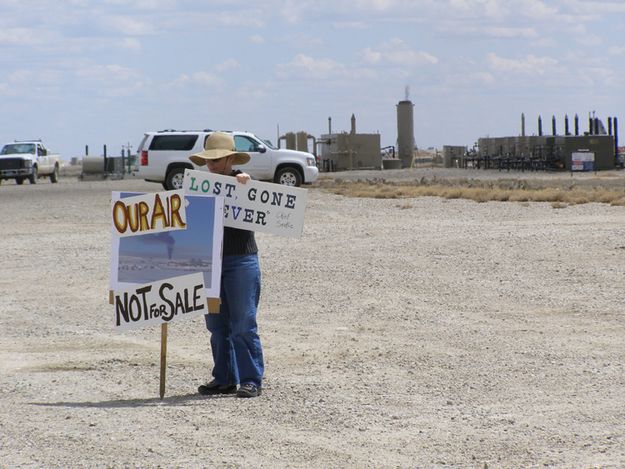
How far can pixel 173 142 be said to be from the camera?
33.6 meters

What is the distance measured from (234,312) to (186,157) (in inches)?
952

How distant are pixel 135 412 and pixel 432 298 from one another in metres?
6.59

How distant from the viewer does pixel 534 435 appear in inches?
308

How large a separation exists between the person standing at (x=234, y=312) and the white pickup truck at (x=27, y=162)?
42456 millimetres

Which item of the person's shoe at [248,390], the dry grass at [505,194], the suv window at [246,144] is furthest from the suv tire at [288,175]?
the person's shoe at [248,390]

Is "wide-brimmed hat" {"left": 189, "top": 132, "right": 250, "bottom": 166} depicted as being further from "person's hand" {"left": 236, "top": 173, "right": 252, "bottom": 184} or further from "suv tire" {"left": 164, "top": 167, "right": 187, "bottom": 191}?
"suv tire" {"left": 164, "top": 167, "right": 187, "bottom": 191}

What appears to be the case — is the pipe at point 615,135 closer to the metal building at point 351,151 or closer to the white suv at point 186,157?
the metal building at point 351,151

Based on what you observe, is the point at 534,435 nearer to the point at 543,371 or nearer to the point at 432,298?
the point at 543,371

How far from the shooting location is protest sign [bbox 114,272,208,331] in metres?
9.11

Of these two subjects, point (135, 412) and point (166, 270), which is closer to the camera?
point (135, 412)

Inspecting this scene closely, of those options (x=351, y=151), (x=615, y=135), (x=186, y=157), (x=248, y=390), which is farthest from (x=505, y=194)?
(x=351, y=151)

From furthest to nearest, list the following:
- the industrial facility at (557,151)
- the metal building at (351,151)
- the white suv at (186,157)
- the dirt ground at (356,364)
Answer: the metal building at (351,151) → the industrial facility at (557,151) → the white suv at (186,157) → the dirt ground at (356,364)

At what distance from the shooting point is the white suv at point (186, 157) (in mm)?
33344

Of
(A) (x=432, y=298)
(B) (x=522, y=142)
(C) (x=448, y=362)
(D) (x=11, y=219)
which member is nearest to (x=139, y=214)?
(C) (x=448, y=362)
